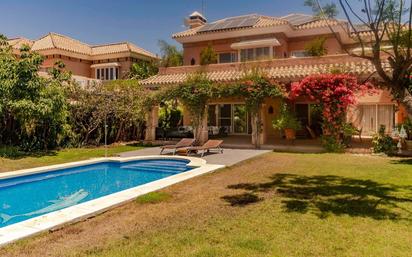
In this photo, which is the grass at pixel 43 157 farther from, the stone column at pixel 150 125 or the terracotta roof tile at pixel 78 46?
the terracotta roof tile at pixel 78 46

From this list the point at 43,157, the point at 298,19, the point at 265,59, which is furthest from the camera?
the point at 298,19

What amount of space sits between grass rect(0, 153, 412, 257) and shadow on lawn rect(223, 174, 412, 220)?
2 centimetres

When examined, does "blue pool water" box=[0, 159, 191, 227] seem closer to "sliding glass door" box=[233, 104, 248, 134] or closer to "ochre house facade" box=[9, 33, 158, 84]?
"sliding glass door" box=[233, 104, 248, 134]

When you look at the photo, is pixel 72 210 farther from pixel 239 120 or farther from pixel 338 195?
pixel 239 120

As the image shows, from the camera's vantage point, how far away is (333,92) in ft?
67.9

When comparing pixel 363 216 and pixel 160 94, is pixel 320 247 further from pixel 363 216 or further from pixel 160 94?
pixel 160 94

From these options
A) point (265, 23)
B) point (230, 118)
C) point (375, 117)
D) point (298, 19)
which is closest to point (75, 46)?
point (230, 118)

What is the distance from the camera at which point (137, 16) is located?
32438 millimetres

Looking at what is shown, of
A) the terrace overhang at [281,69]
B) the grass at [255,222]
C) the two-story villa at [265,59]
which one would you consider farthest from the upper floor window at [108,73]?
the grass at [255,222]

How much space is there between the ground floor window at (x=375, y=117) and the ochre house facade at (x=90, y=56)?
3021 centimetres

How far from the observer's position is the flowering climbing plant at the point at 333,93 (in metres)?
20.7

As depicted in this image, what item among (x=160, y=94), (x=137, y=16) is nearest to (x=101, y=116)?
(x=160, y=94)

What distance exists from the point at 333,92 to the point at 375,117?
11.2 m

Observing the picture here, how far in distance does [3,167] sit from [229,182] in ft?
34.3
